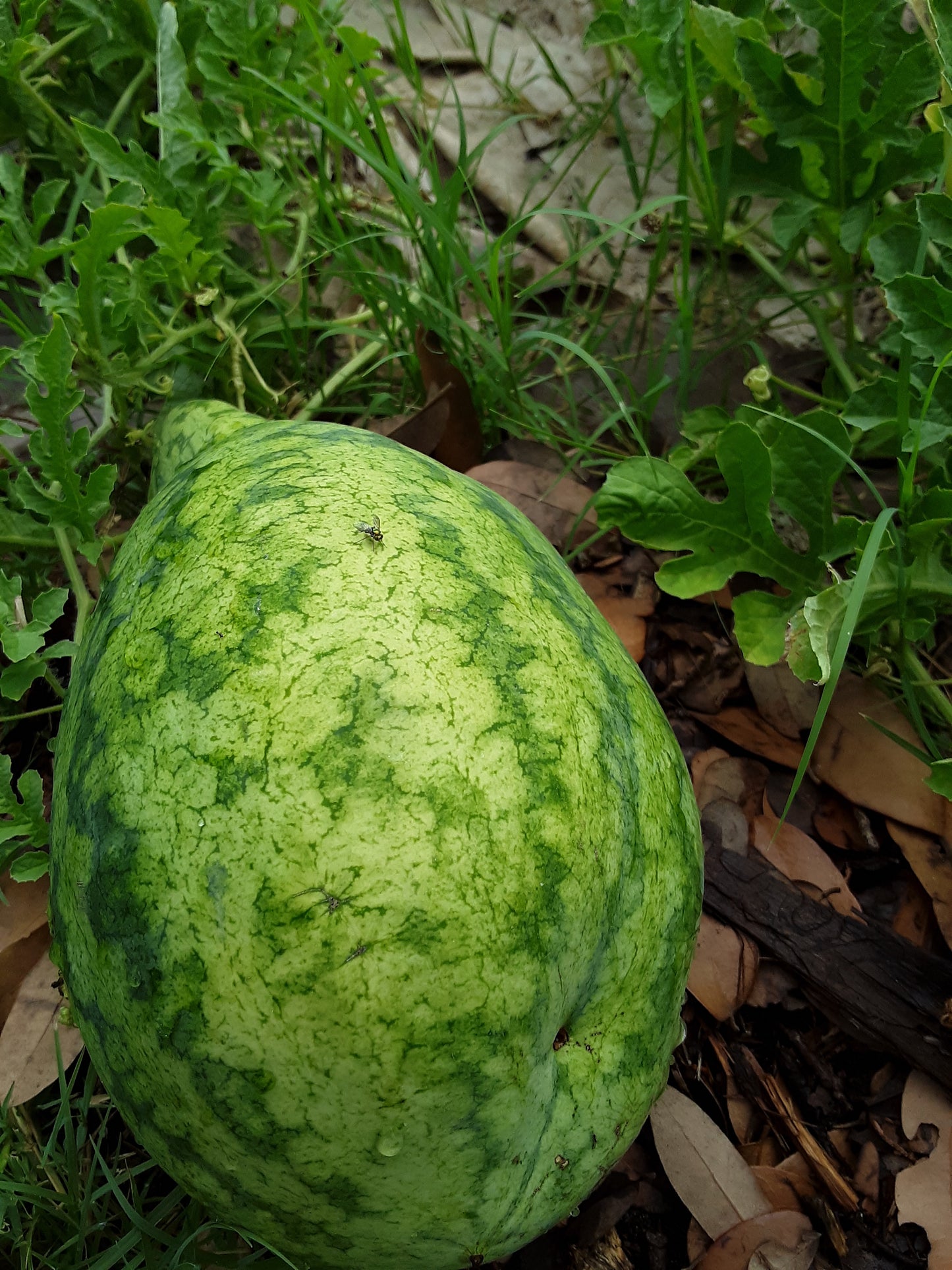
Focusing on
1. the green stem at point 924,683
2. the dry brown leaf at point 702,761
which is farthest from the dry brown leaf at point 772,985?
→ the green stem at point 924,683

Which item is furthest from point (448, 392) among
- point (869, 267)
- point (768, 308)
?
point (869, 267)

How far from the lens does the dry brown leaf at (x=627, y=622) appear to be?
208cm

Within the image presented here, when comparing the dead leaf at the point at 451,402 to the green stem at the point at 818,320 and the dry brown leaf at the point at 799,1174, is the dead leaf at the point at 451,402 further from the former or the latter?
the dry brown leaf at the point at 799,1174

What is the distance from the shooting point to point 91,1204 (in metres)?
1.60

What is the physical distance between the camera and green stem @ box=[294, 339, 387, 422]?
2.27 metres

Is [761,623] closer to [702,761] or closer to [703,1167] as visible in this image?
[702,761]

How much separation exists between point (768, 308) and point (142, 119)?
1.65 metres

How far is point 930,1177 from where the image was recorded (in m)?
1.60

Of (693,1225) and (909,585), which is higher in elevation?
(909,585)

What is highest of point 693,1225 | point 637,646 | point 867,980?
point 637,646

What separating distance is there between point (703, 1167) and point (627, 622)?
3.37ft

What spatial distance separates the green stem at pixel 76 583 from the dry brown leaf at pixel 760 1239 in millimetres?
1502

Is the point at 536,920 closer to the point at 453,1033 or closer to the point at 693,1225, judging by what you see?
the point at 453,1033

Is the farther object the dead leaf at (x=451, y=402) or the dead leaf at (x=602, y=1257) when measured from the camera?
the dead leaf at (x=451, y=402)
